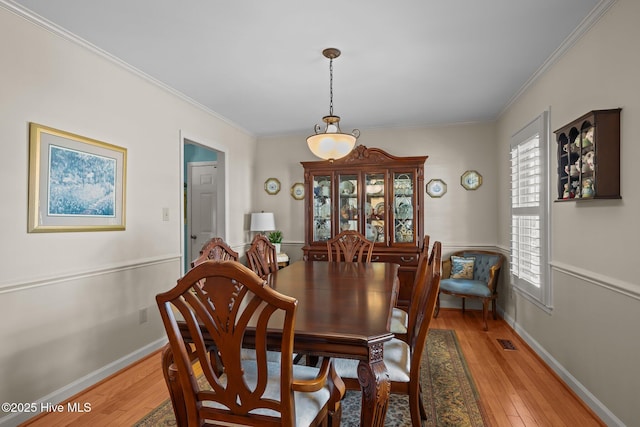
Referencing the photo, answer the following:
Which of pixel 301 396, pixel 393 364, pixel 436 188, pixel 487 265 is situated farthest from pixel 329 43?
pixel 487 265

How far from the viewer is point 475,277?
4.36 meters

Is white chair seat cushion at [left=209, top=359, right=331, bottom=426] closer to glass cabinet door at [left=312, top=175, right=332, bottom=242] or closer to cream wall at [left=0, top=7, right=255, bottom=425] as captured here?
cream wall at [left=0, top=7, right=255, bottom=425]

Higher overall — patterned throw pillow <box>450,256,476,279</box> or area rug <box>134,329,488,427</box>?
patterned throw pillow <box>450,256,476,279</box>

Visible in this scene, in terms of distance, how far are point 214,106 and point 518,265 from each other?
11.8 feet

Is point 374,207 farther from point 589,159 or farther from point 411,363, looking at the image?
point 411,363

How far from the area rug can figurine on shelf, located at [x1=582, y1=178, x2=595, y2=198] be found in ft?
4.81

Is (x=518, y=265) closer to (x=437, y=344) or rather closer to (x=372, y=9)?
(x=437, y=344)

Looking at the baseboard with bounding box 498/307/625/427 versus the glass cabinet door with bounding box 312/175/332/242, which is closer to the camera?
the baseboard with bounding box 498/307/625/427

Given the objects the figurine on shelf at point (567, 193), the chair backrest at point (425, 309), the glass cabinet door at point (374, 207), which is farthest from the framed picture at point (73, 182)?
the figurine on shelf at point (567, 193)

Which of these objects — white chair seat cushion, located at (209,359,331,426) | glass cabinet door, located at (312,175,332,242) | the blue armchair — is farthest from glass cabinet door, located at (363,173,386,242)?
white chair seat cushion, located at (209,359,331,426)

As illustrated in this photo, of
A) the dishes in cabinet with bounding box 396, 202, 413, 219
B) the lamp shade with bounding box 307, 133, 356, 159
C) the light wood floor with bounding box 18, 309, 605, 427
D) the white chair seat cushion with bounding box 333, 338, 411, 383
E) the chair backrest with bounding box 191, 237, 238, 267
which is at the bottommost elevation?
the light wood floor with bounding box 18, 309, 605, 427

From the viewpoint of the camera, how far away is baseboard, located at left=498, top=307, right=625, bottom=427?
80.0 inches

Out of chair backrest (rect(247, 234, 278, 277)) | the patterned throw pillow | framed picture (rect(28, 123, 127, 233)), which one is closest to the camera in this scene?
framed picture (rect(28, 123, 127, 233))

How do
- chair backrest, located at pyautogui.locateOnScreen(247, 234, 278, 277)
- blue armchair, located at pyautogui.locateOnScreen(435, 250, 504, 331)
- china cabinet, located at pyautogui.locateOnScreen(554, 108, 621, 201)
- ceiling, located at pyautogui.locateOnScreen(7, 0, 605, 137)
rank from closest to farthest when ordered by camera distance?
1. china cabinet, located at pyautogui.locateOnScreen(554, 108, 621, 201)
2. ceiling, located at pyautogui.locateOnScreen(7, 0, 605, 137)
3. chair backrest, located at pyautogui.locateOnScreen(247, 234, 278, 277)
4. blue armchair, located at pyautogui.locateOnScreen(435, 250, 504, 331)
